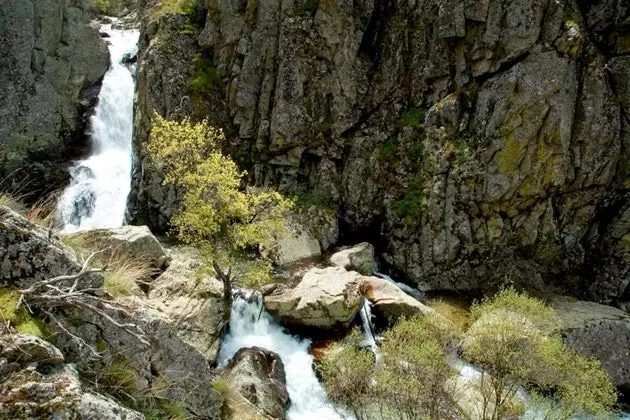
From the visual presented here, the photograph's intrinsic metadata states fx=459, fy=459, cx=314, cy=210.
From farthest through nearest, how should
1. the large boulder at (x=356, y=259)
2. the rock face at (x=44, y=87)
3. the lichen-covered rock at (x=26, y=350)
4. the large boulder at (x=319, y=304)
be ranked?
1. the rock face at (x=44, y=87)
2. the large boulder at (x=356, y=259)
3. the large boulder at (x=319, y=304)
4. the lichen-covered rock at (x=26, y=350)

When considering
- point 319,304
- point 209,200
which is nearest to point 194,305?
point 209,200

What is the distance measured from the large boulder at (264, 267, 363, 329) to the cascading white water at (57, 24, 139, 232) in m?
16.7

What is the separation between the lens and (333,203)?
107ft

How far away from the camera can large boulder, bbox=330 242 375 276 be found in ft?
92.4

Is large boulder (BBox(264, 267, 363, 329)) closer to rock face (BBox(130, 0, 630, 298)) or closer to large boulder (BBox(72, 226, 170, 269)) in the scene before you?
large boulder (BBox(72, 226, 170, 269))

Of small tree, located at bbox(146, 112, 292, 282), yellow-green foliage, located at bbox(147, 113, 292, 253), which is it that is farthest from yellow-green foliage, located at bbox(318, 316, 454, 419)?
yellow-green foliage, located at bbox(147, 113, 292, 253)

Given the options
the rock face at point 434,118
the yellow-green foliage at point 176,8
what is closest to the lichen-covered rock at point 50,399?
the rock face at point 434,118

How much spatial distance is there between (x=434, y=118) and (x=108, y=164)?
2496cm

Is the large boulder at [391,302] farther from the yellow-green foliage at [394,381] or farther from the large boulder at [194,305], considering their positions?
the large boulder at [194,305]

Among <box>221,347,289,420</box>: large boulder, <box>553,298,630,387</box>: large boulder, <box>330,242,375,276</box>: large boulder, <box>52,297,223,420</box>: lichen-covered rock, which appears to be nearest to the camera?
<box>52,297,223,420</box>: lichen-covered rock

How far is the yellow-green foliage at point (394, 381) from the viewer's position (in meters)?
15.1

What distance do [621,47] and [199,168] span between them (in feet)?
83.5

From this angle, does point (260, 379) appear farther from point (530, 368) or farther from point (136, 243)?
point (530, 368)

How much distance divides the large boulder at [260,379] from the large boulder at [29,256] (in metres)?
9.58
